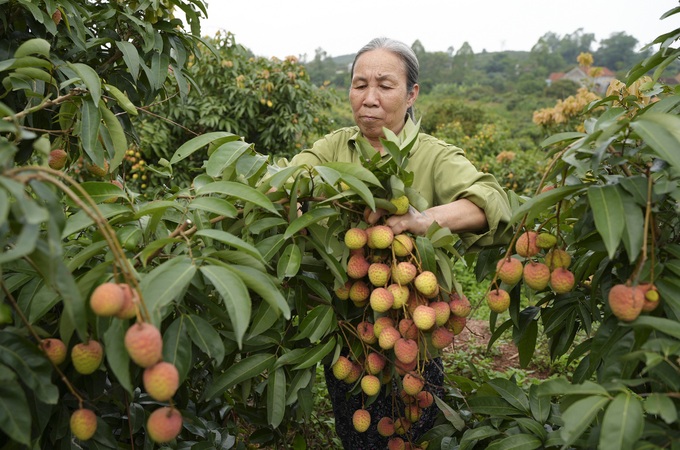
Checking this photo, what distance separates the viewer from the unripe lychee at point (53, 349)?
810mm

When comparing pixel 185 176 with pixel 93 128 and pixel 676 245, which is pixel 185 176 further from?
pixel 676 245

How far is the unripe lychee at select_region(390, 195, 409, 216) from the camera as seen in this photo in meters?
1.08

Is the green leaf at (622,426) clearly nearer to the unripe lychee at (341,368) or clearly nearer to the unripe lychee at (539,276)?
the unripe lychee at (539,276)

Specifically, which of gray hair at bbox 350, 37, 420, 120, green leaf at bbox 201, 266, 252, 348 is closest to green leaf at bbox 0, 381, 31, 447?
green leaf at bbox 201, 266, 252, 348

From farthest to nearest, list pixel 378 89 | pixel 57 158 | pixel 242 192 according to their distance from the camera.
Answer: pixel 378 89, pixel 57 158, pixel 242 192

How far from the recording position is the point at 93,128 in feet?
3.70

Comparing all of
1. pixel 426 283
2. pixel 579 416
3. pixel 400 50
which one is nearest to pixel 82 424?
pixel 426 283

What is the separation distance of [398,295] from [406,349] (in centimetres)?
11

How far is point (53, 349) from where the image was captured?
81 centimetres

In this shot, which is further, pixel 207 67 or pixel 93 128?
pixel 207 67

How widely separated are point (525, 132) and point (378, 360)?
1610 cm

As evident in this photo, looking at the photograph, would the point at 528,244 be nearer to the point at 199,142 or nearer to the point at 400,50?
the point at 199,142

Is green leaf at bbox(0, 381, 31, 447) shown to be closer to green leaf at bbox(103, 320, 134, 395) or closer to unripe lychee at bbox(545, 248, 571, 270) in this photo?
green leaf at bbox(103, 320, 134, 395)

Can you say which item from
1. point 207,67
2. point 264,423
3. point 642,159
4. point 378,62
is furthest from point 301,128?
point 642,159
